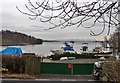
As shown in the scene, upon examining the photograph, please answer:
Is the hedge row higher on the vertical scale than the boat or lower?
lower

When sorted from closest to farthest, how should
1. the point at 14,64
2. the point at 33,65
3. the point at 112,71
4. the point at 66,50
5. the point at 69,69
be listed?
the point at 112,71 → the point at 69,69 → the point at 33,65 → the point at 14,64 → the point at 66,50

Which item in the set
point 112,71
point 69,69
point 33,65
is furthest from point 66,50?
point 112,71

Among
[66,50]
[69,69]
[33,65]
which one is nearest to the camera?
[69,69]

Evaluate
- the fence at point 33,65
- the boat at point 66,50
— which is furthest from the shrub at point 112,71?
the boat at point 66,50

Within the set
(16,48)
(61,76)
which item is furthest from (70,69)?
(16,48)

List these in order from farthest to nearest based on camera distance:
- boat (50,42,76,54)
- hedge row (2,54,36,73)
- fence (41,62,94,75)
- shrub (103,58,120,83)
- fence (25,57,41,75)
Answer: boat (50,42,76,54)
hedge row (2,54,36,73)
fence (25,57,41,75)
fence (41,62,94,75)
shrub (103,58,120,83)

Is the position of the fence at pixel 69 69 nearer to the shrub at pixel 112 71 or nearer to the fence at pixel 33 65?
the fence at pixel 33 65

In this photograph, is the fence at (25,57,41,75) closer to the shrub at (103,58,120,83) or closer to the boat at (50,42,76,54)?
the shrub at (103,58,120,83)

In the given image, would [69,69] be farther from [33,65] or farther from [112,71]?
[112,71]

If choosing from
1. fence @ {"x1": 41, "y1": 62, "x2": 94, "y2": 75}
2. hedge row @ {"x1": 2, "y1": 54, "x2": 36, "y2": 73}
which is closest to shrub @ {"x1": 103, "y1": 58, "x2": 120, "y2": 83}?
fence @ {"x1": 41, "y1": 62, "x2": 94, "y2": 75}

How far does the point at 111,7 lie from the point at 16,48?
1563 centimetres

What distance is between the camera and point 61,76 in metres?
13.0

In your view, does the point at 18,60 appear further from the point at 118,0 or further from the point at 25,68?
the point at 118,0

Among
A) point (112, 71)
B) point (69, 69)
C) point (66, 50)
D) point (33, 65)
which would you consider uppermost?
point (66, 50)
